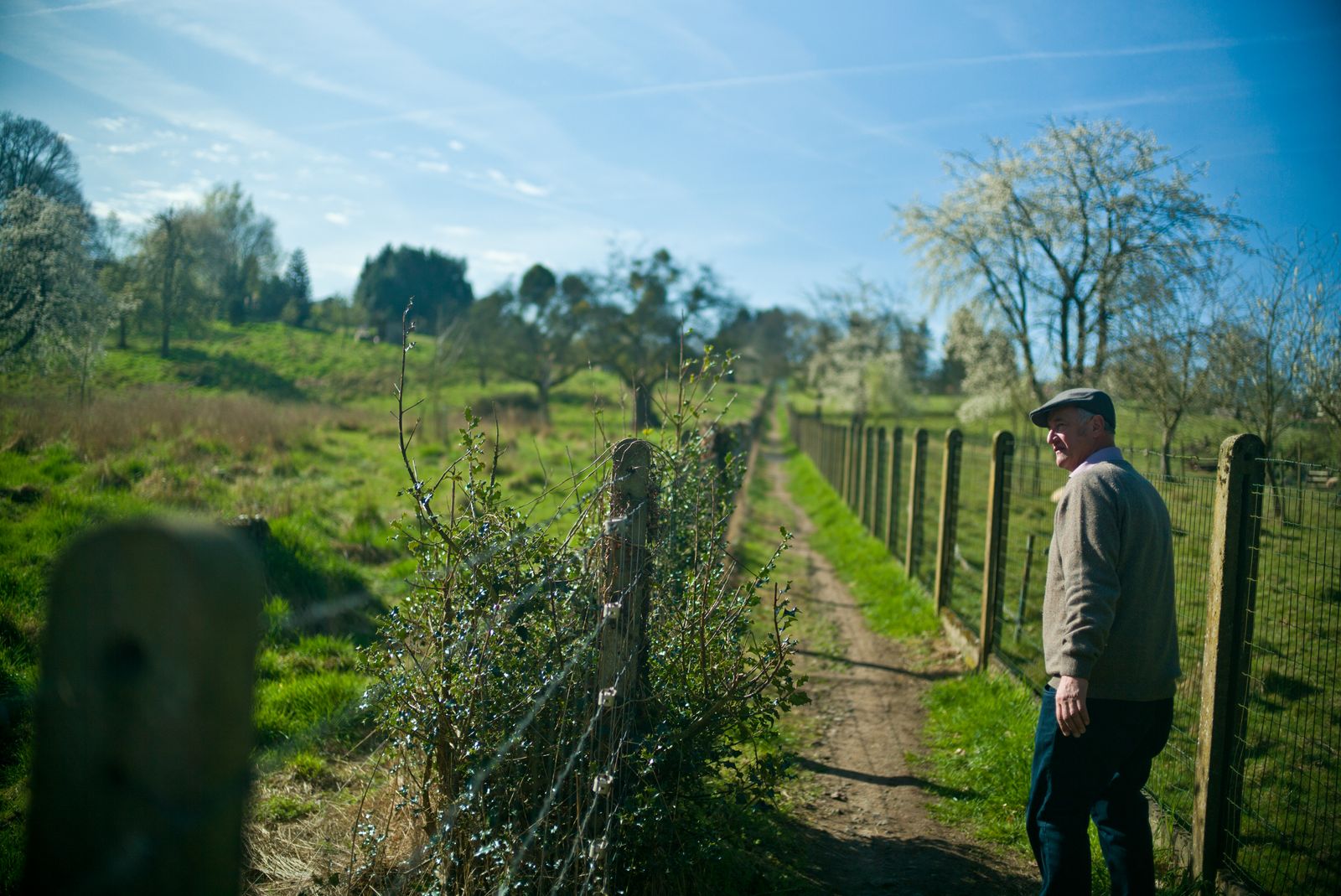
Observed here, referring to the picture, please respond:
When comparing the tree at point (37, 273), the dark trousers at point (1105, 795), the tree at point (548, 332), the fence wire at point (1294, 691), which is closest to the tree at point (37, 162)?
the tree at point (37, 273)

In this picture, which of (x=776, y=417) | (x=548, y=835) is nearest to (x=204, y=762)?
(x=548, y=835)

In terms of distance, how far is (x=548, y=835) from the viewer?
279 cm

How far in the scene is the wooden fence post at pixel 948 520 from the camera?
25.7ft

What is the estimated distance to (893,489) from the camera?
10.7 m

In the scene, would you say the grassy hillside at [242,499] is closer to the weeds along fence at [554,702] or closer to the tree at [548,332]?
the weeds along fence at [554,702]

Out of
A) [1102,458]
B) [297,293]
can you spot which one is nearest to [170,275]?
[1102,458]

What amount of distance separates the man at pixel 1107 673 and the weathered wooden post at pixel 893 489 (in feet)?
24.2

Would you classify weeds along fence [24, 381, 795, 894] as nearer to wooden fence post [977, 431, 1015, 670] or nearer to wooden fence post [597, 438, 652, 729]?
wooden fence post [597, 438, 652, 729]

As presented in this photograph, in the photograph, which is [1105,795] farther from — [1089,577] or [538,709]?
[538,709]

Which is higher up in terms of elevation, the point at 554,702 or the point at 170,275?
the point at 170,275

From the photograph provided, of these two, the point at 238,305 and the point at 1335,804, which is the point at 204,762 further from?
the point at 238,305

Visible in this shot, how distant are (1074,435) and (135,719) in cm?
316

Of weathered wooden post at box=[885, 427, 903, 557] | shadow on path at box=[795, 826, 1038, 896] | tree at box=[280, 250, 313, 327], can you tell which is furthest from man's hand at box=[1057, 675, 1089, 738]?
tree at box=[280, 250, 313, 327]

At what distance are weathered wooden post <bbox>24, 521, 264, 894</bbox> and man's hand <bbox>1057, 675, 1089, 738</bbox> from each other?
2.63 m
